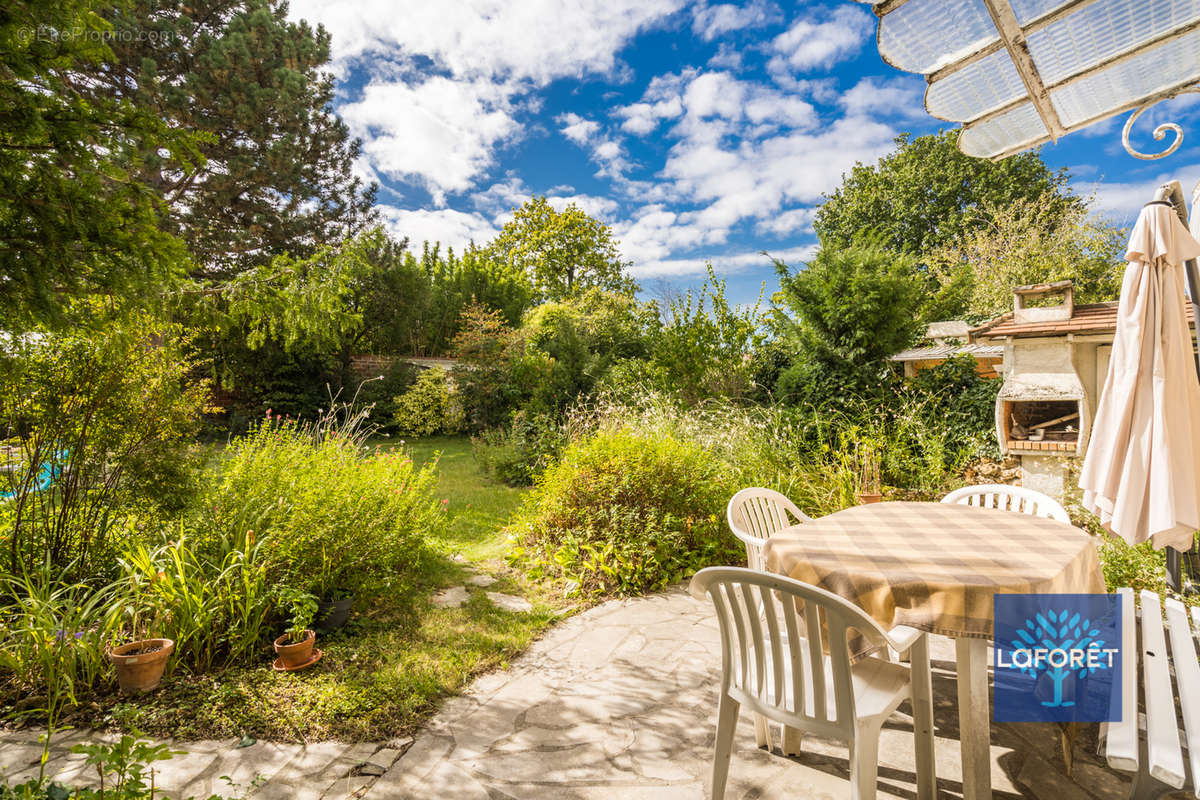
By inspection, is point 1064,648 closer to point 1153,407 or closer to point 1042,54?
point 1153,407

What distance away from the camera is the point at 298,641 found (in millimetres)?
2693

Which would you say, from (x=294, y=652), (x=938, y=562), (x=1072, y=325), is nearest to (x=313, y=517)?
(x=294, y=652)

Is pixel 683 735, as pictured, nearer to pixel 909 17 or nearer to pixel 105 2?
pixel 909 17

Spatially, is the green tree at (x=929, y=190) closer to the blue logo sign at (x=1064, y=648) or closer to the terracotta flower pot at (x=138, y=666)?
the blue logo sign at (x=1064, y=648)

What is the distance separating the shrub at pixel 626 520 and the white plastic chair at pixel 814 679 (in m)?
2.20

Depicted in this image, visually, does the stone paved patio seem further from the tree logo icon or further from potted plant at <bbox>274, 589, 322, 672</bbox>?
potted plant at <bbox>274, 589, 322, 672</bbox>

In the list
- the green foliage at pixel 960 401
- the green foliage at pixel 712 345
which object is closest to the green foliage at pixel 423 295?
the green foliage at pixel 712 345

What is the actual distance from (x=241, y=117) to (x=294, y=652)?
31.9ft

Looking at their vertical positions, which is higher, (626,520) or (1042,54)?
(1042,54)

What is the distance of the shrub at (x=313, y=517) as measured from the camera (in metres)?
3.11

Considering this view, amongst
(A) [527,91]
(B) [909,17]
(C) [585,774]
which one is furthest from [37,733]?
(A) [527,91]

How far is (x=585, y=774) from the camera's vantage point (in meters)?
1.98

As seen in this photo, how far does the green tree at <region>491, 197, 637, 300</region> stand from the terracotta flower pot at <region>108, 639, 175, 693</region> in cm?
2009

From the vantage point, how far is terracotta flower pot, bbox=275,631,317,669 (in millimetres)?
2607
